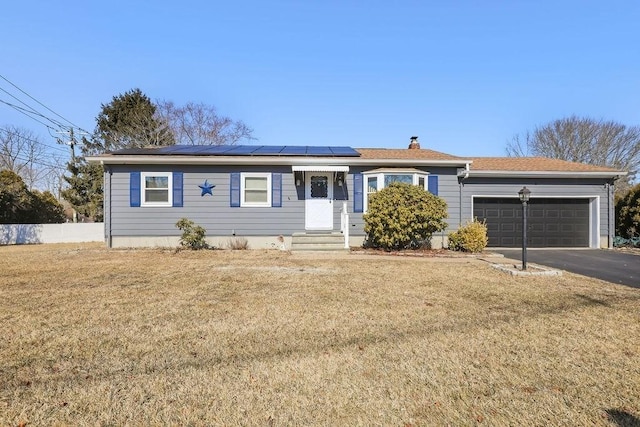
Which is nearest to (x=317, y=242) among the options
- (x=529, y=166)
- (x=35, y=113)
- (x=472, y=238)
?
(x=472, y=238)

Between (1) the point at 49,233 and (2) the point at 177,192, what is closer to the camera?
(2) the point at 177,192

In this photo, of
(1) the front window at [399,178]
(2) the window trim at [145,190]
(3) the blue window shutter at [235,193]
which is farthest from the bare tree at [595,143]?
(2) the window trim at [145,190]

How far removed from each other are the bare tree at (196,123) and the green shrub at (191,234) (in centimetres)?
1963

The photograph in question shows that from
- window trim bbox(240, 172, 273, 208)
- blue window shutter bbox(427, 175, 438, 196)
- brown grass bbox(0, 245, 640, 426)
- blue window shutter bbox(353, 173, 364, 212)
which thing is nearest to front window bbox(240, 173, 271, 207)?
window trim bbox(240, 172, 273, 208)

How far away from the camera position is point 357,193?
12.3 metres

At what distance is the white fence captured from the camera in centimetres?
1748

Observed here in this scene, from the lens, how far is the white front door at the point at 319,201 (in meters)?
12.3

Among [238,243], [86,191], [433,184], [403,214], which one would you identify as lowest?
[238,243]

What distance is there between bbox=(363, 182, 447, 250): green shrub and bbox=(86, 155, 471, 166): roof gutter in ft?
5.44

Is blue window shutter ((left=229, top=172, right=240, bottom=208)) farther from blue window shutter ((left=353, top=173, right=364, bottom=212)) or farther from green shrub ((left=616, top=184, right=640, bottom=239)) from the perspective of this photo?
green shrub ((left=616, top=184, right=640, bottom=239))

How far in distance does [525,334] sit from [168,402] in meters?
3.62

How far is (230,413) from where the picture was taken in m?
2.28

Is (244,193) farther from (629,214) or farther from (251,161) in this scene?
(629,214)

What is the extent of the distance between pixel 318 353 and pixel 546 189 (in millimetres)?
13244
